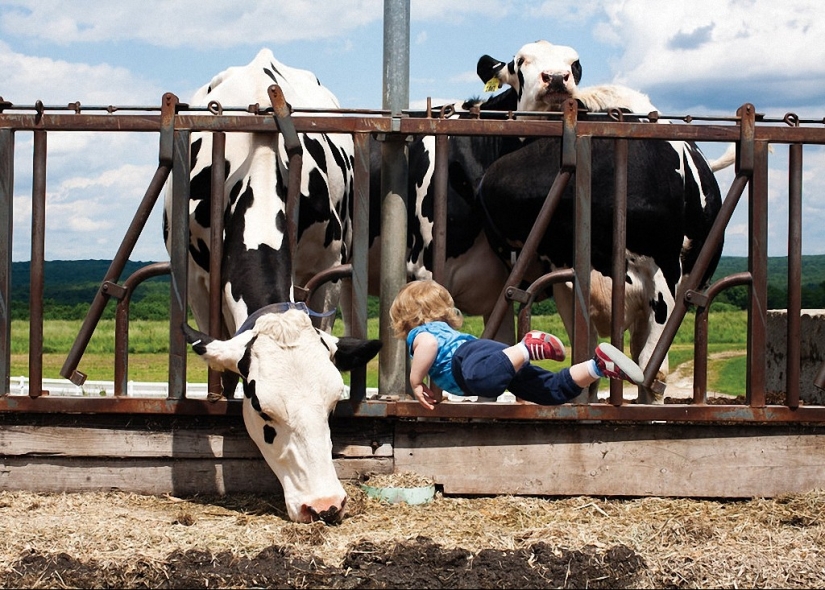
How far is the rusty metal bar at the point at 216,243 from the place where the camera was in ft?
18.2

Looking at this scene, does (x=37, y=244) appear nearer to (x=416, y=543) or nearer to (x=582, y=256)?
(x=416, y=543)

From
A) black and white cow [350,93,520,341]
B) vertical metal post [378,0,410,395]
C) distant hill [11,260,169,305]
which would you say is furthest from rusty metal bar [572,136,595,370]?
distant hill [11,260,169,305]

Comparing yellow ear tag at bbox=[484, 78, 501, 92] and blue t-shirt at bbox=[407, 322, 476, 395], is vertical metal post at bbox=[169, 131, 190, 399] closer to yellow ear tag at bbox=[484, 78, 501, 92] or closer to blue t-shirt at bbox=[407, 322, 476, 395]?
blue t-shirt at bbox=[407, 322, 476, 395]

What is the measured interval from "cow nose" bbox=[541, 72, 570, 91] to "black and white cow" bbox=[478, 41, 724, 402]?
13 cm

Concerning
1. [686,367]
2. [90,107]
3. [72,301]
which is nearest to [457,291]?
[90,107]

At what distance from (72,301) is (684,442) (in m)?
38.5

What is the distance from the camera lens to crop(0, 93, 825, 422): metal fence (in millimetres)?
5480

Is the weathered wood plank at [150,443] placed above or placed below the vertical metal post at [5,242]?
below

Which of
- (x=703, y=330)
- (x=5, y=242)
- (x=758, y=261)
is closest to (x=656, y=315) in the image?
(x=703, y=330)

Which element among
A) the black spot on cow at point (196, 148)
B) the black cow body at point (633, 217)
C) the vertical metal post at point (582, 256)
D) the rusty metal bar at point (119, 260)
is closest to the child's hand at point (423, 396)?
the vertical metal post at point (582, 256)

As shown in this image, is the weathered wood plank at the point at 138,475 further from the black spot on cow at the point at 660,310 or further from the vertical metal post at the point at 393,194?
the black spot on cow at the point at 660,310

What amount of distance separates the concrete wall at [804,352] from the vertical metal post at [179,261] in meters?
4.17

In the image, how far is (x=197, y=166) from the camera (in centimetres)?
664

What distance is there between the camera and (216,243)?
5.61 meters
